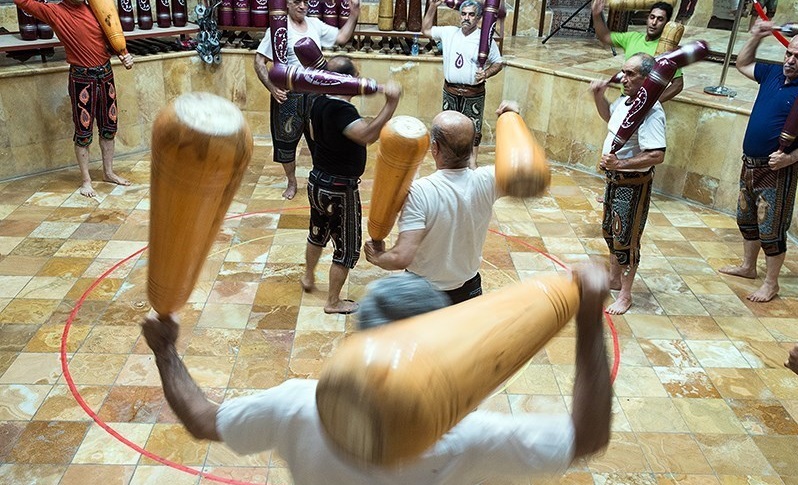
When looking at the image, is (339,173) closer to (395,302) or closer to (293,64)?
(293,64)

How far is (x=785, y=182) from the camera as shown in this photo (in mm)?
4293

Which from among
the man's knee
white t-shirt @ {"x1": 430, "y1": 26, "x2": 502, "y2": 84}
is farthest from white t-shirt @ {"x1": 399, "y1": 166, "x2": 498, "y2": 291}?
white t-shirt @ {"x1": 430, "y1": 26, "x2": 502, "y2": 84}

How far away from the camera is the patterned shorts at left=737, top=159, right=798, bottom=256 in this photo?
4305mm

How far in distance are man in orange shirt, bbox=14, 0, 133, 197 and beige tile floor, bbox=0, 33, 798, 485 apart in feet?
1.27

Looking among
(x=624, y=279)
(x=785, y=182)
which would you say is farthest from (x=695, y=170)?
(x=624, y=279)

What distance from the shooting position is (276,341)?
12.4 ft

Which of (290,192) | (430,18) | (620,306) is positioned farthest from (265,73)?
(620,306)

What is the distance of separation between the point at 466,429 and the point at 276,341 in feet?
8.73

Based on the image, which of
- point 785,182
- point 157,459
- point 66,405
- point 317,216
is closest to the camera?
point 157,459

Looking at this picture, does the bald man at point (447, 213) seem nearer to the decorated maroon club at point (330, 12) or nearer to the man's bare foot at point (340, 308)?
the man's bare foot at point (340, 308)

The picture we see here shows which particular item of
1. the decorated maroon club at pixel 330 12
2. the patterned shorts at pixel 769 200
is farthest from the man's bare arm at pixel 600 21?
the decorated maroon club at pixel 330 12

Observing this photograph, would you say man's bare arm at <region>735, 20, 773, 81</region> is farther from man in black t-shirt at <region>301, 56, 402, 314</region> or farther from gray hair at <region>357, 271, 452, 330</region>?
gray hair at <region>357, 271, 452, 330</region>

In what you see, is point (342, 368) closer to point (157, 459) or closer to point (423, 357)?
point (423, 357)

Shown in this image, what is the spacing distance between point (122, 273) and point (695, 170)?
4761 mm
